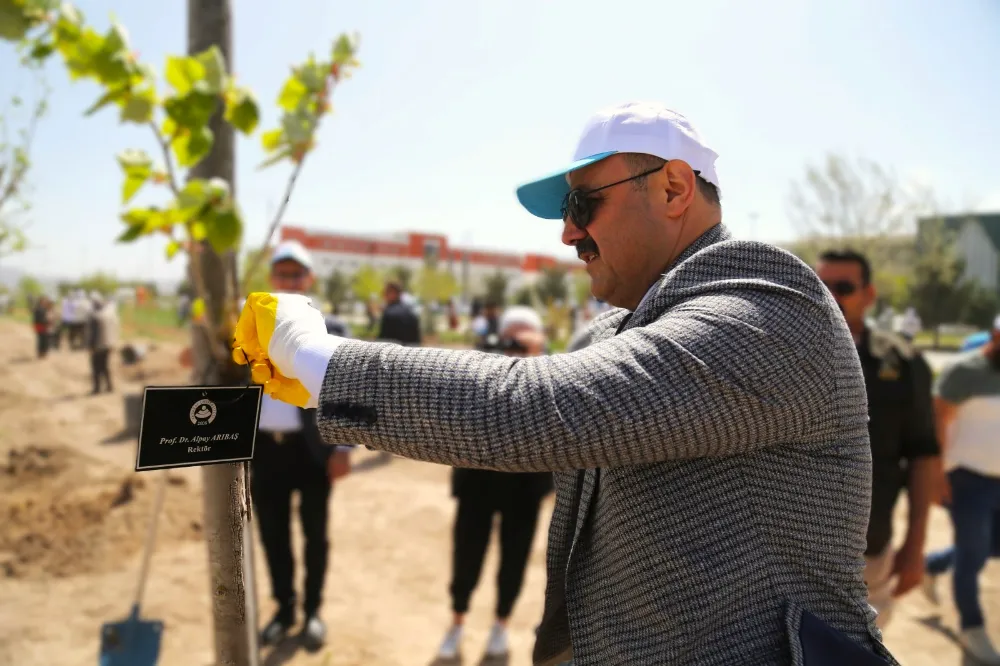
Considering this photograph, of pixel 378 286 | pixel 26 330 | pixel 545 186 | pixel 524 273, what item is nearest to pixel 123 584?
pixel 545 186

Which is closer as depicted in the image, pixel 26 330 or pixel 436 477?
pixel 436 477

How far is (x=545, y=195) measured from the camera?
170 cm

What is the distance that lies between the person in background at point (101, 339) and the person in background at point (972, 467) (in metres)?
13.0

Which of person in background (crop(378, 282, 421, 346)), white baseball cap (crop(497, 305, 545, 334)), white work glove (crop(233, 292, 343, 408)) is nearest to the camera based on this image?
white work glove (crop(233, 292, 343, 408))

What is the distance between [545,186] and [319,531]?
122 inches

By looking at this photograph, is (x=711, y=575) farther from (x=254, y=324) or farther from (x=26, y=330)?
(x=26, y=330)

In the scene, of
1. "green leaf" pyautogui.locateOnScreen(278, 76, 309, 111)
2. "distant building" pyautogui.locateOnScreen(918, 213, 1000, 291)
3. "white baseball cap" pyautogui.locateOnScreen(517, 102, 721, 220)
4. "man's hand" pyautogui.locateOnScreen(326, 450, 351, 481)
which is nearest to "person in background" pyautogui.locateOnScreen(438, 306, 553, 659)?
"man's hand" pyautogui.locateOnScreen(326, 450, 351, 481)

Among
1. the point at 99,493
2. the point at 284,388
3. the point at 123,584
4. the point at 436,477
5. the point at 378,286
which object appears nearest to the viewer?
the point at 284,388

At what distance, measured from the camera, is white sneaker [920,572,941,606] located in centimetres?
461

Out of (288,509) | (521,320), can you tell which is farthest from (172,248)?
(521,320)

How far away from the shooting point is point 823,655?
1.18 m

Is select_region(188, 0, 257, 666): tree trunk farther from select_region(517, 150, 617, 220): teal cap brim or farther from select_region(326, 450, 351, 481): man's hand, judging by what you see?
select_region(326, 450, 351, 481): man's hand

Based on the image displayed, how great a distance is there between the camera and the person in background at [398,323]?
827 centimetres

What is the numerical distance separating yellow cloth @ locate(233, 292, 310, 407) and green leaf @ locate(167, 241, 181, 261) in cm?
118
